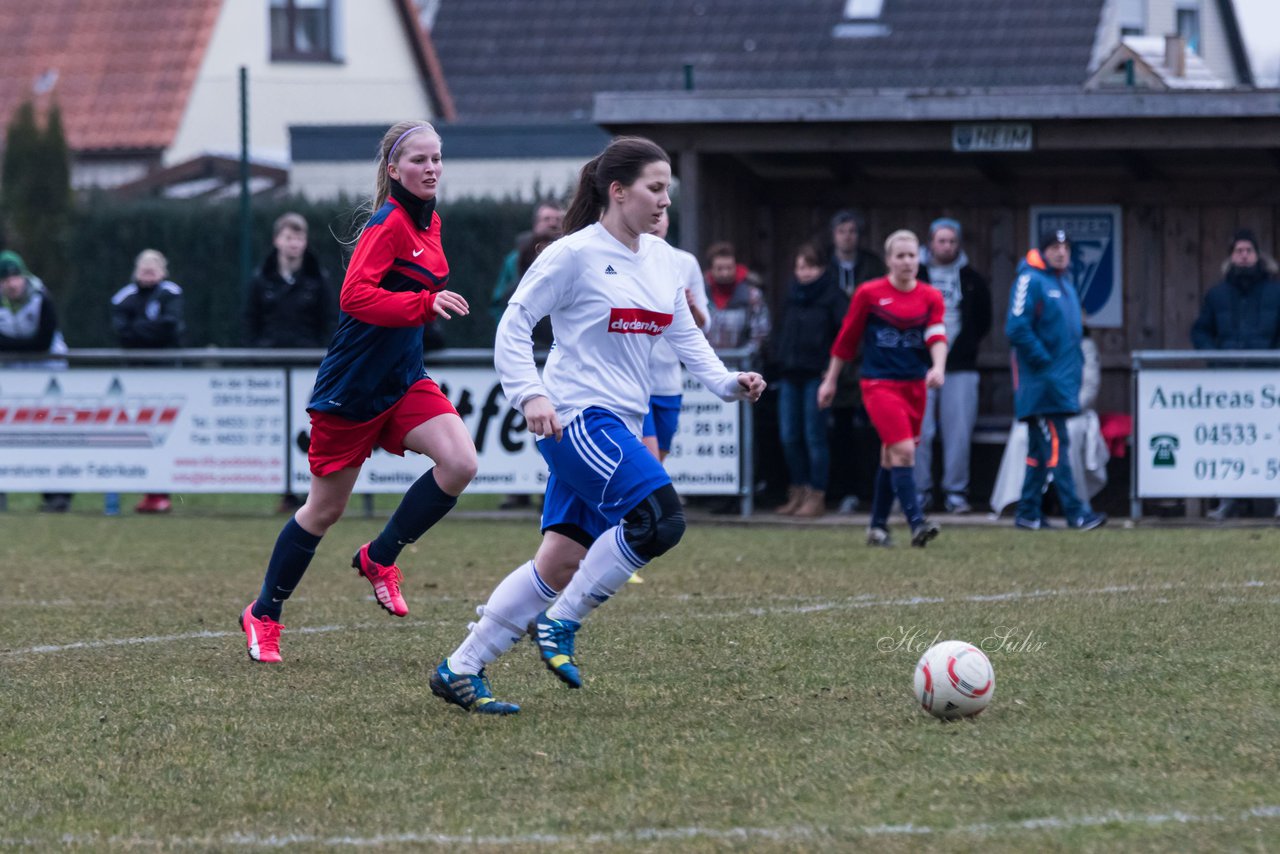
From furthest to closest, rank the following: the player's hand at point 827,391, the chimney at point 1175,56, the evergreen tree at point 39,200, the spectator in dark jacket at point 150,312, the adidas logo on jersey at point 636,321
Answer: the evergreen tree at point 39,200, the chimney at point 1175,56, the spectator in dark jacket at point 150,312, the player's hand at point 827,391, the adidas logo on jersey at point 636,321

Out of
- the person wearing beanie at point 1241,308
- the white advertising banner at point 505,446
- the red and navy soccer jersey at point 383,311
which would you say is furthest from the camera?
the white advertising banner at point 505,446

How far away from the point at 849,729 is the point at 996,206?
10.7 metres

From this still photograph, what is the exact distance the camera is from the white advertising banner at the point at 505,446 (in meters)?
13.9

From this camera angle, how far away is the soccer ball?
5.50 m

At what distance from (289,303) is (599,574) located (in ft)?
29.7

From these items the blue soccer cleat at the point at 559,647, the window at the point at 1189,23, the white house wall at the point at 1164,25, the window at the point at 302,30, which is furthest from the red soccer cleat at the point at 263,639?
the window at the point at 1189,23

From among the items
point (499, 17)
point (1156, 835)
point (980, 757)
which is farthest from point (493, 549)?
point (499, 17)

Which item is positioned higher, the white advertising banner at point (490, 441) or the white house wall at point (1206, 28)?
the white house wall at point (1206, 28)

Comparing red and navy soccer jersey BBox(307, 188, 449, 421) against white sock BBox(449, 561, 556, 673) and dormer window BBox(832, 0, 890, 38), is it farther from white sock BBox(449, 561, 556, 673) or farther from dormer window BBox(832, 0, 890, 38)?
dormer window BBox(832, 0, 890, 38)

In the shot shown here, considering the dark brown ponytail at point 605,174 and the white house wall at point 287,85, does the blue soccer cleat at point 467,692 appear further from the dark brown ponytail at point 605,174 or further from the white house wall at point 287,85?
the white house wall at point 287,85

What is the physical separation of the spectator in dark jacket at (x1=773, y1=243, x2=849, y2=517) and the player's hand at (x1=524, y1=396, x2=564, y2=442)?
830cm

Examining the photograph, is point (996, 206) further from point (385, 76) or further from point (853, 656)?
point (385, 76)

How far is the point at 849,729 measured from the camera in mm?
5465

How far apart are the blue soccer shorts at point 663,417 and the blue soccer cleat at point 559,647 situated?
141 inches
